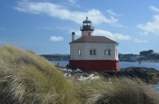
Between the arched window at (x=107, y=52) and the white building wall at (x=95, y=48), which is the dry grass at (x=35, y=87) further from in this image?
the arched window at (x=107, y=52)

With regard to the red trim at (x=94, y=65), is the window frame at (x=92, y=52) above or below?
above

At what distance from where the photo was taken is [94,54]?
3562cm

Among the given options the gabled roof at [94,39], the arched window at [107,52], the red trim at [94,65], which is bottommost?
the red trim at [94,65]

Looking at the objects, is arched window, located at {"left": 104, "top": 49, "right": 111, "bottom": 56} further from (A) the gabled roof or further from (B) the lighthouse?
(A) the gabled roof

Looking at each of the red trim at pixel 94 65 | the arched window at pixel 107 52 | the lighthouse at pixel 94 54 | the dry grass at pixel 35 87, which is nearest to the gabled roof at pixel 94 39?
the lighthouse at pixel 94 54

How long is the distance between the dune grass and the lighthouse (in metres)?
29.6

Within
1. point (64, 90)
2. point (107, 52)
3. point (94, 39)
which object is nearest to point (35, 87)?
point (64, 90)

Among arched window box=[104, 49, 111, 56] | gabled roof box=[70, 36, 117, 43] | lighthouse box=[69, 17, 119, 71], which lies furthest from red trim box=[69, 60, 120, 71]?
gabled roof box=[70, 36, 117, 43]

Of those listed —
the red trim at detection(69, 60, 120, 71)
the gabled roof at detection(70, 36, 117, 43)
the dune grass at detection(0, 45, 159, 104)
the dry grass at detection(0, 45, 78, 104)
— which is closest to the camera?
the dune grass at detection(0, 45, 159, 104)

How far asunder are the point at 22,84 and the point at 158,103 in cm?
254

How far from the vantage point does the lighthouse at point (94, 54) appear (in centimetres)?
3541

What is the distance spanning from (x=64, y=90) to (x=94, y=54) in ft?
100

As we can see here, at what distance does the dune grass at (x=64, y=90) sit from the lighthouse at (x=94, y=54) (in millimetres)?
29609

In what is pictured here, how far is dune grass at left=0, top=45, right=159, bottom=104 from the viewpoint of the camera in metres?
4.67
